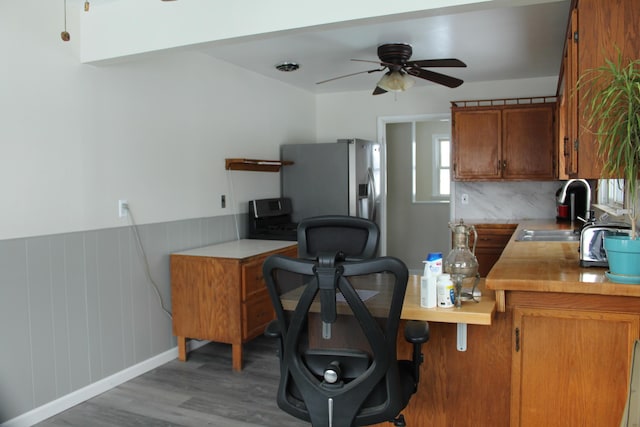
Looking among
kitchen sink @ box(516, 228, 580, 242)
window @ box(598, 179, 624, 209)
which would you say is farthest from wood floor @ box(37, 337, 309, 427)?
window @ box(598, 179, 624, 209)

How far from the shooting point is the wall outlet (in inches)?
136

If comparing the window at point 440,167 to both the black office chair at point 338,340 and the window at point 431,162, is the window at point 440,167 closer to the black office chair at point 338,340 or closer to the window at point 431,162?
the window at point 431,162

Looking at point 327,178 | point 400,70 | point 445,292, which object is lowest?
point 445,292

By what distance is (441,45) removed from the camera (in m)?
4.09

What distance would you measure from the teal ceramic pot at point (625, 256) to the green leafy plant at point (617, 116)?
0.06 metres

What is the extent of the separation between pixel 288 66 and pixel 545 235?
8.57 feet

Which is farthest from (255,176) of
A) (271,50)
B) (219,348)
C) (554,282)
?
(554,282)

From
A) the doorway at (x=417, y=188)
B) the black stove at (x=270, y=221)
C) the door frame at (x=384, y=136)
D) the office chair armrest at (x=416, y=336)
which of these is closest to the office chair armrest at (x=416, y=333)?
the office chair armrest at (x=416, y=336)

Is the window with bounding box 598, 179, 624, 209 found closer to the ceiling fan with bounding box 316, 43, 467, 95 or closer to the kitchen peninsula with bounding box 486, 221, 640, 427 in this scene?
the ceiling fan with bounding box 316, 43, 467, 95

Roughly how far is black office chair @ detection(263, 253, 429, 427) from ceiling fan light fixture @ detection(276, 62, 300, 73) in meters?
3.15

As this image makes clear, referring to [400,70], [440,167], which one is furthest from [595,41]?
Answer: [440,167]

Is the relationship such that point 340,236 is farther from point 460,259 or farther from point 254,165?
point 254,165

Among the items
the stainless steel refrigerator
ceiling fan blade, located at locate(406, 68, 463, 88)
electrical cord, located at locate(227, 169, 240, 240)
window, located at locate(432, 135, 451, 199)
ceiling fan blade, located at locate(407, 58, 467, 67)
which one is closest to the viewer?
ceiling fan blade, located at locate(407, 58, 467, 67)

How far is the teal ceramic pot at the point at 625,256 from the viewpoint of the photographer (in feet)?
6.68
